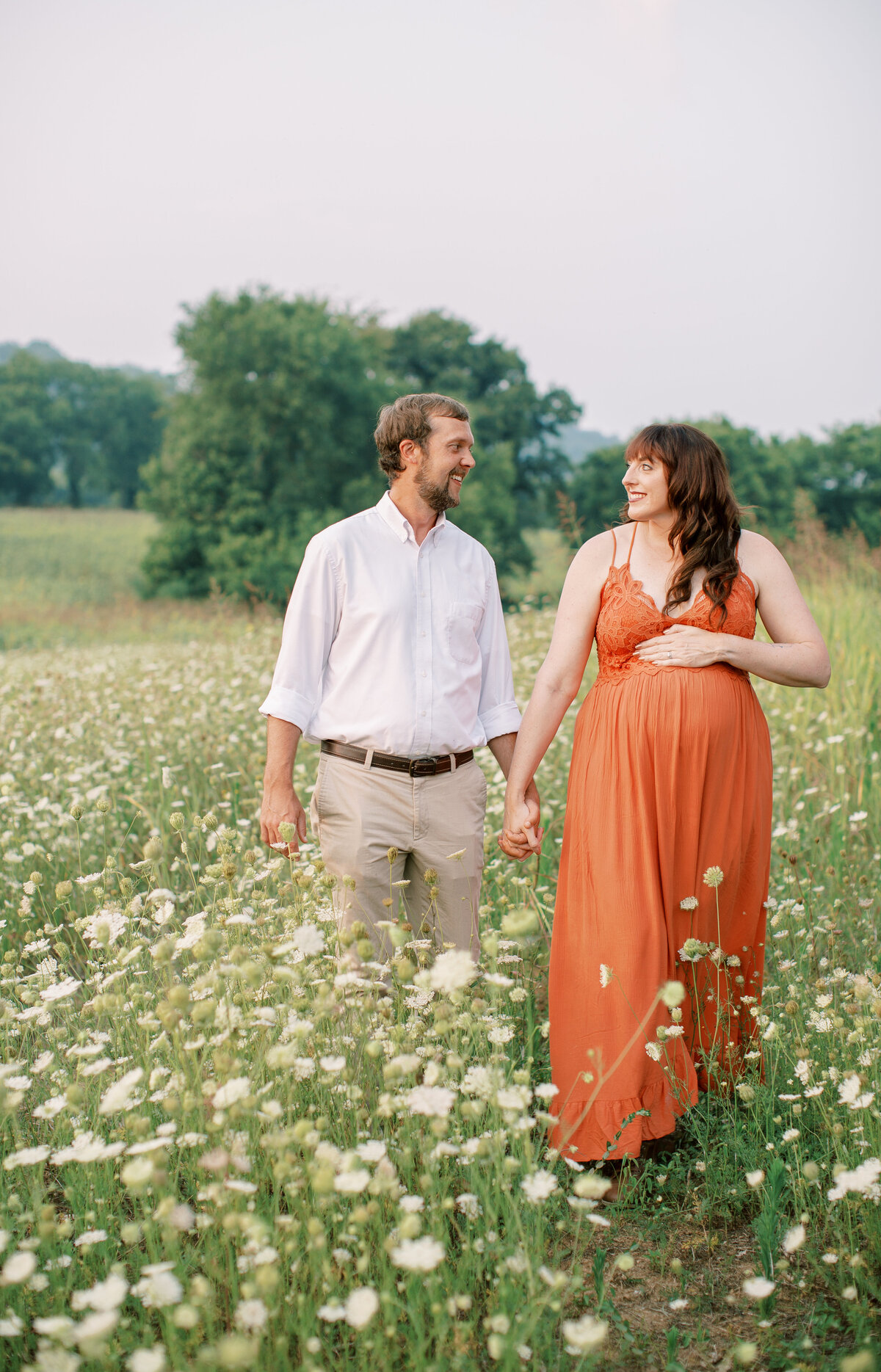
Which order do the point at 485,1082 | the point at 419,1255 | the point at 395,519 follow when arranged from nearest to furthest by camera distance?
the point at 419,1255
the point at 485,1082
the point at 395,519

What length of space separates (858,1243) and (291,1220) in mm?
1303

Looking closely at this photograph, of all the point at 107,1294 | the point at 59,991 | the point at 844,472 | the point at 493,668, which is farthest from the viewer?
the point at 844,472

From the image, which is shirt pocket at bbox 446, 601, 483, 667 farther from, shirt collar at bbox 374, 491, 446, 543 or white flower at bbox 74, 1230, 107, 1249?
white flower at bbox 74, 1230, 107, 1249

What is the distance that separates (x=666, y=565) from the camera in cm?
274

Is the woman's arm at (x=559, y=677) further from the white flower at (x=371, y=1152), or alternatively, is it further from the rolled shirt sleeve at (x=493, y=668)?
the white flower at (x=371, y=1152)

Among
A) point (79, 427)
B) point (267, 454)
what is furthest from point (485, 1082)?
point (79, 427)

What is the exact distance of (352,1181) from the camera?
1.59 metres

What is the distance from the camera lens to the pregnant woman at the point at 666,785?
2594 millimetres

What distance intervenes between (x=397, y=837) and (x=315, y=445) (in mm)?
27884

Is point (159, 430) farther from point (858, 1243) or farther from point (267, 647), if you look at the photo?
point (858, 1243)

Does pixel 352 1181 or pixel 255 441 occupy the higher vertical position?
pixel 255 441

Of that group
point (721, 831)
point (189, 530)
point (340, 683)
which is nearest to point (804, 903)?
point (721, 831)

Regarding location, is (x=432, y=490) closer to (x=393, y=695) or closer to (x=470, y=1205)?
(x=393, y=695)

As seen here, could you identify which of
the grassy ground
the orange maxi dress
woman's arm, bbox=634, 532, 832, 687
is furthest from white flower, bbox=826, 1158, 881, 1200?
the grassy ground
